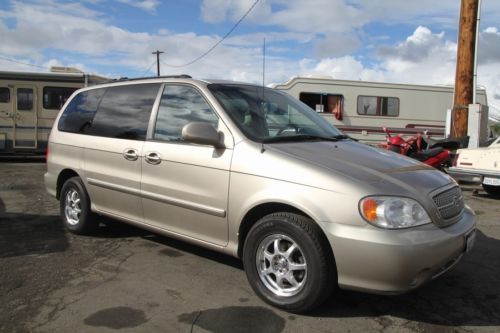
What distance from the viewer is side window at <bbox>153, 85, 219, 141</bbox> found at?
4.31 metres

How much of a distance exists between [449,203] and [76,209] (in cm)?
414

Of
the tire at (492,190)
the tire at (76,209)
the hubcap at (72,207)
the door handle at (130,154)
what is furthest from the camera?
the tire at (492,190)

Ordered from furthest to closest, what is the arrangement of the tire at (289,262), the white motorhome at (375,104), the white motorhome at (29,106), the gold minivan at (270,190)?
the white motorhome at (375,104) → the white motorhome at (29,106) → the tire at (289,262) → the gold minivan at (270,190)

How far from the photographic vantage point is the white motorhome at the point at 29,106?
14453mm

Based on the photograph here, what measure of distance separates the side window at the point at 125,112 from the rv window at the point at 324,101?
441 inches

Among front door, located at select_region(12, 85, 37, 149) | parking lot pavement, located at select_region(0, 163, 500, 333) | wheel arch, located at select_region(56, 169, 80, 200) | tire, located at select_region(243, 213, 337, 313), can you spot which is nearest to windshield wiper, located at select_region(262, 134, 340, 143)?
tire, located at select_region(243, 213, 337, 313)

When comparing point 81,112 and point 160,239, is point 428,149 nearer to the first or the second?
point 160,239

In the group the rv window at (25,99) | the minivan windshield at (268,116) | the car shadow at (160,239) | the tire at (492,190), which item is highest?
the rv window at (25,99)

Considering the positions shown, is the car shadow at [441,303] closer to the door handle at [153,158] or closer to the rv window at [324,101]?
the door handle at [153,158]

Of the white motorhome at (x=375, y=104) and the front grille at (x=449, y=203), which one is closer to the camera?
the front grille at (x=449, y=203)

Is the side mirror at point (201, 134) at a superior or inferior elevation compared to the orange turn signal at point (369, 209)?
superior

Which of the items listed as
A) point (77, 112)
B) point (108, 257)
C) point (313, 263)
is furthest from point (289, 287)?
point (77, 112)

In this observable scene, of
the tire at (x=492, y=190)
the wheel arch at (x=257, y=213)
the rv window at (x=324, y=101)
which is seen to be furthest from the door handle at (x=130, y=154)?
the rv window at (x=324, y=101)

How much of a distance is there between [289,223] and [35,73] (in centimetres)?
1355
